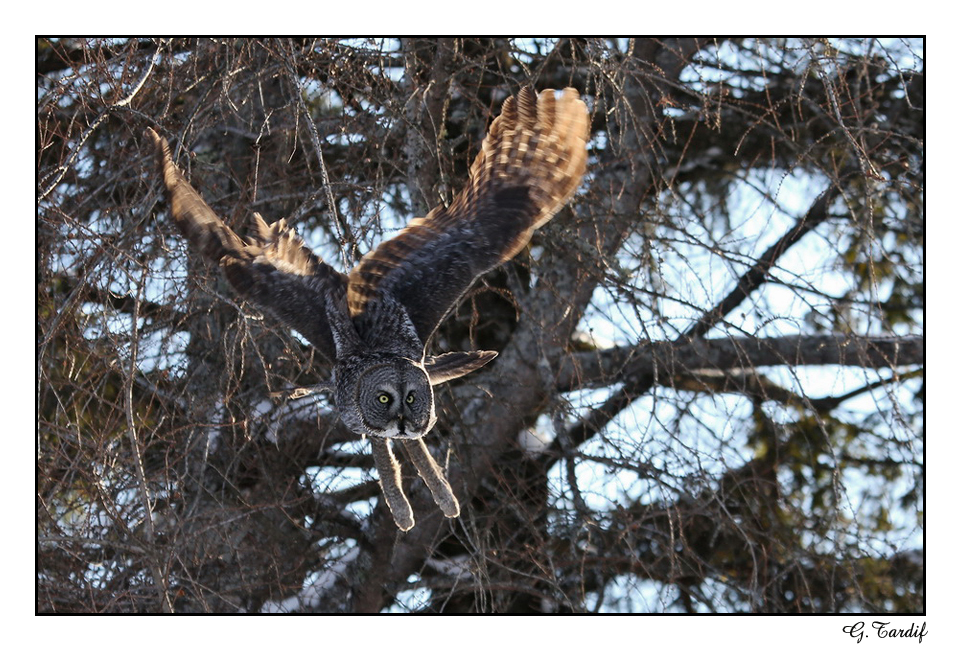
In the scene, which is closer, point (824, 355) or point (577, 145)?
point (577, 145)

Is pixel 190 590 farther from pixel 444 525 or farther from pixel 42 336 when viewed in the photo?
pixel 444 525

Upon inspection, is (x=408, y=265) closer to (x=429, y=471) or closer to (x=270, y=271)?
(x=270, y=271)

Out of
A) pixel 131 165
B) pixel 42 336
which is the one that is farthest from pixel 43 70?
pixel 42 336

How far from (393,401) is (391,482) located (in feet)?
1.30

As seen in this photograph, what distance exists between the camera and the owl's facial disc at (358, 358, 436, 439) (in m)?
2.62

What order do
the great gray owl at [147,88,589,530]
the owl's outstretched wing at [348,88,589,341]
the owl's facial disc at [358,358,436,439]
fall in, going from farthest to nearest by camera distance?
the owl's outstretched wing at [348,88,589,341] < the great gray owl at [147,88,589,530] < the owl's facial disc at [358,358,436,439]

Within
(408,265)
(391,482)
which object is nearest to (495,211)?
(408,265)

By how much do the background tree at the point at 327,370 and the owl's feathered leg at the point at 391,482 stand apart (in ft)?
1.98

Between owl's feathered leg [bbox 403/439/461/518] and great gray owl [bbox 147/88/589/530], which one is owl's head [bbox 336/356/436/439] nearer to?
great gray owl [bbox 147/88/589/530]

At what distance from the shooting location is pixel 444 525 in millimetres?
4699

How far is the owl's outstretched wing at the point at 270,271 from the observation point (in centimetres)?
290

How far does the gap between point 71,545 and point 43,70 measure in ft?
6.38
